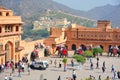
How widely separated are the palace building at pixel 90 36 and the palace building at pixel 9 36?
41.9ft

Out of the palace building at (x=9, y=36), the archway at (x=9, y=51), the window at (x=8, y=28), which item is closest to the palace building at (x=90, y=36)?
the palace building at (x=9, y=36)

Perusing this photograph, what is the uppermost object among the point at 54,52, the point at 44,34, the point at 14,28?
the point at 14,28

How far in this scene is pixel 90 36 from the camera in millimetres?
56844

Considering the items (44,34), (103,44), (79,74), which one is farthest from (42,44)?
(44,34)

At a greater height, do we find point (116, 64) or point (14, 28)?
point (14, 28)

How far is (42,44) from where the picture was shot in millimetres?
49875

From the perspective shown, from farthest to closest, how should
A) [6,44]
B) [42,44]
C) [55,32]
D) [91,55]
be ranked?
[55,32] < [42,44] < [91,55] < [6,44]

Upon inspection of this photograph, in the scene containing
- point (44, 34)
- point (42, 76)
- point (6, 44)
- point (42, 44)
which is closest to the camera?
point (42, 76)

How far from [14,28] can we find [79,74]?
984 cm

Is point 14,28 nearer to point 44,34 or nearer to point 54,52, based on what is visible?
point 54,52

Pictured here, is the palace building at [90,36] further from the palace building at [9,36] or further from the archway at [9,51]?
the archway at [9,51]

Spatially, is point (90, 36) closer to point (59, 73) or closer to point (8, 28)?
point (8, 28)

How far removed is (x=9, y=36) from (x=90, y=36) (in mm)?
18629

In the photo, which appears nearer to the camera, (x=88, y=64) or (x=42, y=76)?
(x=42, y=76)
